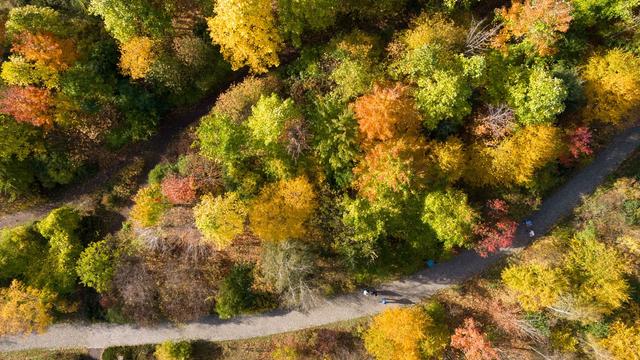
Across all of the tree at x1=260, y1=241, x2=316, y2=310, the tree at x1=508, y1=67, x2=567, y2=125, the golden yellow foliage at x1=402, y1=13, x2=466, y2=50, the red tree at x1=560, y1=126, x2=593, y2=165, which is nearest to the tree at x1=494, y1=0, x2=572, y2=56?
the tree at x1=508, y1=67, x2=567, y2=125

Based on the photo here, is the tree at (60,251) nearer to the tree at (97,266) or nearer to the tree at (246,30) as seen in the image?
the tree at (97,266)

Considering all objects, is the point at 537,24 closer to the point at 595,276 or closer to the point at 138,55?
the point at 595,276

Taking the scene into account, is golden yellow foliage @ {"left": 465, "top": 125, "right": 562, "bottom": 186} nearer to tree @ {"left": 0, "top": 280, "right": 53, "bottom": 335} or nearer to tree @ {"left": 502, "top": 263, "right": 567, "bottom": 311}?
tree @ {"left": 502, "top": 263, "right": 567, "bottom": 311}

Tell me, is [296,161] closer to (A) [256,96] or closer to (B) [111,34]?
(A) [256,96]

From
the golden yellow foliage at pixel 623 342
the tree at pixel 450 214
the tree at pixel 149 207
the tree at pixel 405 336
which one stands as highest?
the tree at pixel 149 207

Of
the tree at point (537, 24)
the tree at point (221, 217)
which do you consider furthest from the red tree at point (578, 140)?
the tree at point (221, 217)

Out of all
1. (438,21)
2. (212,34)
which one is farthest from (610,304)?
(212,34)

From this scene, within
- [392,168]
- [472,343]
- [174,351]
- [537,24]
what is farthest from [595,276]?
[174,351]
